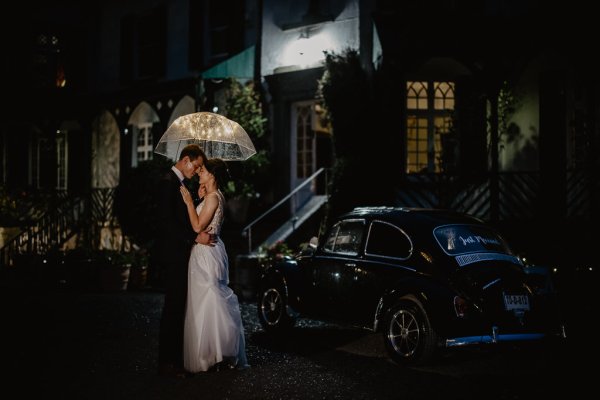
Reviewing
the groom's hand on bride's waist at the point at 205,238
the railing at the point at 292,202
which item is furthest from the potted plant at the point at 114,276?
the groom's hand on bride's waist at the point at 205,238

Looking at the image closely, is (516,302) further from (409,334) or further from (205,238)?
(205,238)

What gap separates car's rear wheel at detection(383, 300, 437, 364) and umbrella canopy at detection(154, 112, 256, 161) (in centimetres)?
322

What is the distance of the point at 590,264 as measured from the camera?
12977 millimetres

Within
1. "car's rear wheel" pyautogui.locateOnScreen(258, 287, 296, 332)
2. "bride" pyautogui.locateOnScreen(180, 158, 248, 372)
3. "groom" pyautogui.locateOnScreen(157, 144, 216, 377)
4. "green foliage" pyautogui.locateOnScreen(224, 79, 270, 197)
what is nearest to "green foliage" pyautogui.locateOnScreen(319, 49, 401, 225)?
"green foliage" pyautogui.locateOnScreen(224, 79, 270, 197)

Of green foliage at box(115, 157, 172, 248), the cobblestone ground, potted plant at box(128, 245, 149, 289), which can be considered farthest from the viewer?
green foliage at box(115, 157, 172, 248)

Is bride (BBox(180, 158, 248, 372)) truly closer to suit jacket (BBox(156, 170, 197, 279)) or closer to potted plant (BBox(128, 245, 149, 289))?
suit jacket (BBox(156, 170, 197, 279))

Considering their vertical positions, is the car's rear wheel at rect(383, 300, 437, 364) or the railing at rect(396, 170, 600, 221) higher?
the railing at rect(396, 170, 600, 221)

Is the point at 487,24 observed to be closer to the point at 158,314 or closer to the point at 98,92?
the point at 158,314

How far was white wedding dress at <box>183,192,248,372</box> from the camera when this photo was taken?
802 centimetres

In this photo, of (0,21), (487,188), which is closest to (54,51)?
(0,21)

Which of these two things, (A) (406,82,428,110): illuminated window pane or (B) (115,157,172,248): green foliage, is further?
(B) (115,157,172,248): green foliage

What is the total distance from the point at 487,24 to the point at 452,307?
10.9 m

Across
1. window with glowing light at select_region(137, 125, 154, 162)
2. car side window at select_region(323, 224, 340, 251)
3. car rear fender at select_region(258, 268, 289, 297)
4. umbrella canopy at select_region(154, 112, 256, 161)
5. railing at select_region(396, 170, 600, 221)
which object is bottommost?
car rear fender at select_region(258, 268, 289, 297)

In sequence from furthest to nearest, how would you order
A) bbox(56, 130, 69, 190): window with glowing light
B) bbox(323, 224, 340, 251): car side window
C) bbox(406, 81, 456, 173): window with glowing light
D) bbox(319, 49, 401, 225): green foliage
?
bbox(56, 130, 69, 190): window with glowing light, bbox(406, 81, 456, 173): window with glowing light, bbox(319, 49, 401, 225): green foliage, bbox(323, 224, 340, 251): car side window
